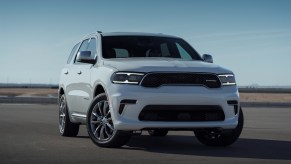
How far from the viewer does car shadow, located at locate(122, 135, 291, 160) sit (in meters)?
8.05

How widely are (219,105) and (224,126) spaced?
338 mm

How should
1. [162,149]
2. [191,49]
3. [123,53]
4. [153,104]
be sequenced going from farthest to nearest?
[191,49], [123,53], [162,149], [153,104]

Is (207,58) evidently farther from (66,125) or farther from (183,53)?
(66,125)

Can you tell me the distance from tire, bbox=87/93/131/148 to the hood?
1.80 ft

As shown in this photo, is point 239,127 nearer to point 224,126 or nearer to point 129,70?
point 224,126

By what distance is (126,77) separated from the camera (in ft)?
26.7

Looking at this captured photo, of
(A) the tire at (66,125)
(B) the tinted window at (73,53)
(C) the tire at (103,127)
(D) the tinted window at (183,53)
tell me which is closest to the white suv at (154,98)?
(C) the tire at (103,127)

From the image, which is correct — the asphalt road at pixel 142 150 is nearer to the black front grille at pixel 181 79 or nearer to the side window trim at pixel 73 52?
the black front grille at pixel 181 79

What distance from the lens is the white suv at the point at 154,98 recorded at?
26.2ft

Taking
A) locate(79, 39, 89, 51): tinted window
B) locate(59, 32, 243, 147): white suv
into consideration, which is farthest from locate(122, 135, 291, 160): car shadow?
locate(79, 39, 89, 51): tinted window

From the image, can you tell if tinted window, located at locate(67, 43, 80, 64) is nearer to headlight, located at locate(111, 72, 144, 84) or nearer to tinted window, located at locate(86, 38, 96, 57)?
tinted window, located at locate(86, 38, 96, 57)

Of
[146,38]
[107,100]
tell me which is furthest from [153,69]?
[146,38]

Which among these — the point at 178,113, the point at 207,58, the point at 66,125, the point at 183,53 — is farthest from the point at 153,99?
the point at 66,125

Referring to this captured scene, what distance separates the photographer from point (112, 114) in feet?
26.8
